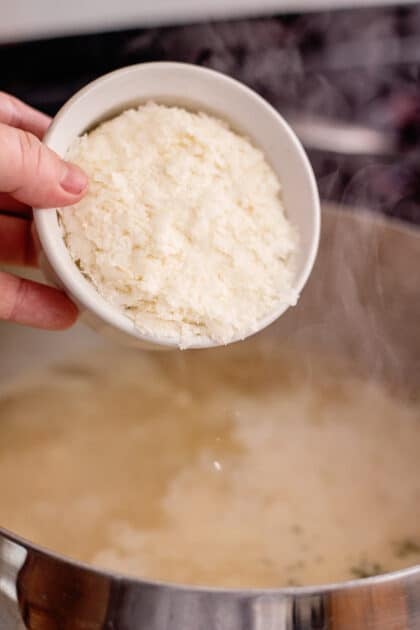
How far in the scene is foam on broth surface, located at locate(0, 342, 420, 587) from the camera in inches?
30.8

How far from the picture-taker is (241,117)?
726 millimetres

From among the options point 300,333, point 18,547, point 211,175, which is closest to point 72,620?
point 18,547

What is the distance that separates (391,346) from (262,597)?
494mm

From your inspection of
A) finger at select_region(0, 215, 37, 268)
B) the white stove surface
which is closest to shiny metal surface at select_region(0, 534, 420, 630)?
finger at select_region(0, 215, 37, 268)

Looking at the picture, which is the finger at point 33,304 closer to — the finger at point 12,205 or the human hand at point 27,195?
the human hand at point 27,195

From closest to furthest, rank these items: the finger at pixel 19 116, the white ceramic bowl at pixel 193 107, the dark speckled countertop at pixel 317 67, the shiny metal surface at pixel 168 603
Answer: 1. the shiny metal surface at pixel 168 603
2. the white ceramic bowl at pixel 193 107
3. the finger at pixel 19 116
4. the dark speckled countertop at pixel 317 67

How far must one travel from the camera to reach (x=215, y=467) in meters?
0.88

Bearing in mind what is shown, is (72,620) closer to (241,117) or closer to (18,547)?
(18,547)

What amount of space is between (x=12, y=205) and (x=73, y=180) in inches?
9.4

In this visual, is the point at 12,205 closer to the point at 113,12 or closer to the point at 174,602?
the point at 113,12

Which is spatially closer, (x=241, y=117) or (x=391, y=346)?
(x=241, y=117)

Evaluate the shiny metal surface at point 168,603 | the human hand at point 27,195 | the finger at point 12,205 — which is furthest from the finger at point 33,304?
the shiny metal surface at point 168,603

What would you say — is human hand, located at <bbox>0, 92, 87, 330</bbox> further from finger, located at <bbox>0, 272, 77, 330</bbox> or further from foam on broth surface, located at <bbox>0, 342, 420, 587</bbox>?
foam on broth surface, located at <bbox>0, 342, 420, 587</bbox>

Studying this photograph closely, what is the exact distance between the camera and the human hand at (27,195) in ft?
1.96
